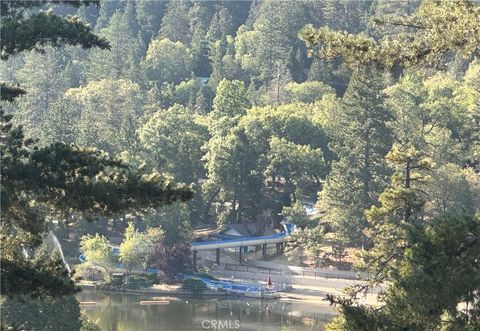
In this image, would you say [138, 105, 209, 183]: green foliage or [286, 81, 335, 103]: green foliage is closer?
[138, 105, 209, 183]: green foliage

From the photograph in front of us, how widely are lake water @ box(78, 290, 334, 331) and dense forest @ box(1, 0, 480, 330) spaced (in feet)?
14.1

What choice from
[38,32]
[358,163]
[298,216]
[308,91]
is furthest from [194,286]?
[38,32]

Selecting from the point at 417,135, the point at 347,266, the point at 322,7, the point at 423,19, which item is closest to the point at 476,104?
the point at 417,135

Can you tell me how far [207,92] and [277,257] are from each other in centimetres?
2827

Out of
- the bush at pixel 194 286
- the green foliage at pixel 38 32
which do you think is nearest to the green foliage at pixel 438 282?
the green foliage at pixel 38 32

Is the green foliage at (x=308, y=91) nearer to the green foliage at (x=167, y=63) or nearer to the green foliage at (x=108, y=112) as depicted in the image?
the green foliage at (x=108, y=112)

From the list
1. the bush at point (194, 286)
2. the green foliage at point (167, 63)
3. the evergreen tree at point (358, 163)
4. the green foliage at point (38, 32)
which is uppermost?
the green foliage at point (167, 63)

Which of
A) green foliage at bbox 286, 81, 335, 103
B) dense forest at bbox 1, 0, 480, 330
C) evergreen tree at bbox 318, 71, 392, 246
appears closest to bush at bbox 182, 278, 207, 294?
dense forest at bbox 1, 0, 480, 330

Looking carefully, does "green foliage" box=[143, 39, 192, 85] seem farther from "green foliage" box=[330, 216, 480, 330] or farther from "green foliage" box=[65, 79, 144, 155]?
"green foliage" box=[330, 216, 480, 330]

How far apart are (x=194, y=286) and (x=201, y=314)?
15.4 ft

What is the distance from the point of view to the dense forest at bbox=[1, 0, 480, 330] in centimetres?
1405

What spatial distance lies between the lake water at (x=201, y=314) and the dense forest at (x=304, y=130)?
4288mm

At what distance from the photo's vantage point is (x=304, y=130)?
57531 mm

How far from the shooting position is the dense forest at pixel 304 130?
46.1 ft
